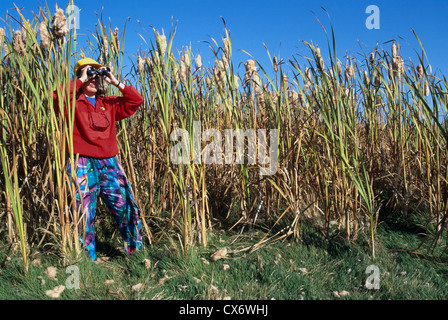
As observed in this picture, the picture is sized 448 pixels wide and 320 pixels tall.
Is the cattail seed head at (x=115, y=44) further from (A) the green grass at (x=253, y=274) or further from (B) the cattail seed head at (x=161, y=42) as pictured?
(A) the green grass at (x=253, y=274)

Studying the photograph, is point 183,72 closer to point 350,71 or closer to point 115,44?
point 115,44

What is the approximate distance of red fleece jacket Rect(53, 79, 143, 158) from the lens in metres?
2.50


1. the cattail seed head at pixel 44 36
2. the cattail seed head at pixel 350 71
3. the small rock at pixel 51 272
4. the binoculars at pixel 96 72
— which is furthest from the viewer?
the cattail seed head at pixel 350 71

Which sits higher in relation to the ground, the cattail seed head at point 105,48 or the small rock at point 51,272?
the cattail seed head at point 105,48

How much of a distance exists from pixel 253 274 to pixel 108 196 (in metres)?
1.06

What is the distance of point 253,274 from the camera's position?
2371 millimetres

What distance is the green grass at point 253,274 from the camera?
216cm

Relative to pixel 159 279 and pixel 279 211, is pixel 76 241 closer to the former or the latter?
pixel 159 279

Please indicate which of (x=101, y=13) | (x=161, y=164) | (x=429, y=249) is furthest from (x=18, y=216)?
(x=429, y=249)

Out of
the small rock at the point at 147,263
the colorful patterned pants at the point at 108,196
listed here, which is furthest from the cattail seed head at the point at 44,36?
the small rock at the point at 147,263

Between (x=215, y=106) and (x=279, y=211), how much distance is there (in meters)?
0.97

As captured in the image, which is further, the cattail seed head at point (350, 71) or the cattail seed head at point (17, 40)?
the cattail seed head at point (350, 71)

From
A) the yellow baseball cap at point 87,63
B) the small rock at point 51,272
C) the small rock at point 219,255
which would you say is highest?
the yellow baseball cap at point 87,63

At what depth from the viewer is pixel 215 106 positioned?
322cm
